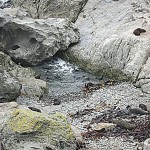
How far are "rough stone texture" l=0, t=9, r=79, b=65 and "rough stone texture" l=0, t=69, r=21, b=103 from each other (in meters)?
7.71

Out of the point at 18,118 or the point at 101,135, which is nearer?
the point at 18,118

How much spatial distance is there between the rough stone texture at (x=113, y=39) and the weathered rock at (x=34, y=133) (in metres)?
11.0

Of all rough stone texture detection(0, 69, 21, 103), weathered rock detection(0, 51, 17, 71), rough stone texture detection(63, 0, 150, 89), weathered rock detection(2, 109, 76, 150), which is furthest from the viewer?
weathered rock detection(0, 51, 17, 71)

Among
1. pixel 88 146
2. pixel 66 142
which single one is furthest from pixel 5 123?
pixel 88 146

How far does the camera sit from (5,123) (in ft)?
43.3

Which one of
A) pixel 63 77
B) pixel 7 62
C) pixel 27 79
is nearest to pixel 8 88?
pixel 27 79

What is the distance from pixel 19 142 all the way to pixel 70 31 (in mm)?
18221

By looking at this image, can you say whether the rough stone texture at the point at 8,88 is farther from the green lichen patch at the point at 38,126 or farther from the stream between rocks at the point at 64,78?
the green lichen patch at the point at 38,126

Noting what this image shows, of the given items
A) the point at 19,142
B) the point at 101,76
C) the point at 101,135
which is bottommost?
the point at 101,76

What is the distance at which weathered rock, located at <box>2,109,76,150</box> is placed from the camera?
12.6m

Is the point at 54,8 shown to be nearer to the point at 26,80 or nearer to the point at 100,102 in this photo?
the point at 26,80

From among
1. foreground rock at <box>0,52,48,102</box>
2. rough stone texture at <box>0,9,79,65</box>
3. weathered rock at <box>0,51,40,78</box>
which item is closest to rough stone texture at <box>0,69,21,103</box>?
foreground rock at <box>0,52,48,102</box>

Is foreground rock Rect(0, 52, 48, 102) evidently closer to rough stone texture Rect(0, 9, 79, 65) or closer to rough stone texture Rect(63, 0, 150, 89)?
rough stone texture Rect(0, 9, 79, 65)

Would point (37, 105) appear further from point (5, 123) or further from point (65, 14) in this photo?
point (65, 14)
